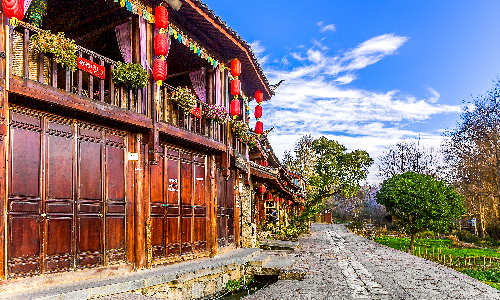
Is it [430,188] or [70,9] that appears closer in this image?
[70,9]

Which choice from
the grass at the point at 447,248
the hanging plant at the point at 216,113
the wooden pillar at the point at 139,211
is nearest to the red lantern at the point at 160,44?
the wooden pillar at the point at 139,211

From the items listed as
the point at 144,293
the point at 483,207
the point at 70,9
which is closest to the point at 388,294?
the point at 144,293

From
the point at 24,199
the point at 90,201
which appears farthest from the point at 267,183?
the point at 24,199

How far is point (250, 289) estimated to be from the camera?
1054 centimetres

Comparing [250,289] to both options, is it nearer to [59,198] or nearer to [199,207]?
[199,207]

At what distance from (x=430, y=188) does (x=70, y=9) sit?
21418 millimetres

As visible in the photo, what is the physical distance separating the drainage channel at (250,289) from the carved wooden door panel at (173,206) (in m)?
1.51

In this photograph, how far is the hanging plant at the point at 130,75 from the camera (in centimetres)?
829

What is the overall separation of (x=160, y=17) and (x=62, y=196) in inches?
175

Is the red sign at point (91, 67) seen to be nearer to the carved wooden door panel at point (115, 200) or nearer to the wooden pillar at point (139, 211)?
the carved wooden door panel at point (115, 200)

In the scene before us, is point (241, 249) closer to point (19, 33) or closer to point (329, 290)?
point (329, 290)

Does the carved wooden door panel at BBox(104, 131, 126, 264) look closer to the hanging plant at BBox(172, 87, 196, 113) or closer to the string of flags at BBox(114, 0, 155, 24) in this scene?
the hanging plant at BBox(172, 87, 196, 113)

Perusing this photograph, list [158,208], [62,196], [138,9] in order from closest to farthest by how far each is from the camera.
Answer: [62,196]
[138,9]
[158,208]

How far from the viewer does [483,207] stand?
36.5m
